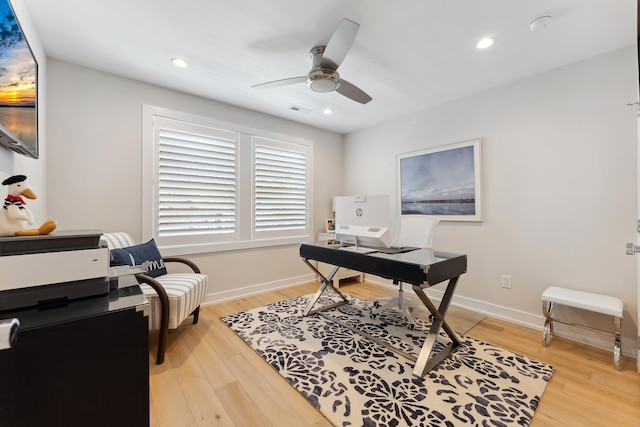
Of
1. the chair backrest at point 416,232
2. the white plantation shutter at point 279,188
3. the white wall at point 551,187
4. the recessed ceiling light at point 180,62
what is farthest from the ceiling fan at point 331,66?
the white wall at point 551,187

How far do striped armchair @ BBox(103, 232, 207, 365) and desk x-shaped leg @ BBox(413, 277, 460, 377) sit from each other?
184cm

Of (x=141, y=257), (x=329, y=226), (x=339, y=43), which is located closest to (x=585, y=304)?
(x=339, y=43)

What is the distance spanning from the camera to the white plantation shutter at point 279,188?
12.1ft

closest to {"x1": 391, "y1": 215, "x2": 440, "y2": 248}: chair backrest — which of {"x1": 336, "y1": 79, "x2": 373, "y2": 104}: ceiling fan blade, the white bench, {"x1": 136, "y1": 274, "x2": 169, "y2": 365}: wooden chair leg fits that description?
the white bench

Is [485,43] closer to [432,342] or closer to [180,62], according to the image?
[432,342]

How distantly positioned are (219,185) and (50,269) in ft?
8.00

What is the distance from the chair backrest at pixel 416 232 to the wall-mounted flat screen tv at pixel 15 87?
118 inches

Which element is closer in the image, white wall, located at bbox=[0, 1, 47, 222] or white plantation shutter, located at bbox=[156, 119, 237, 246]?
white wall, located at bbox=[0, 1, 47, 222]

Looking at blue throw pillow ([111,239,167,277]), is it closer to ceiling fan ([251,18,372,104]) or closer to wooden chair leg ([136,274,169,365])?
wooden chair leg ([136,274,169,365])

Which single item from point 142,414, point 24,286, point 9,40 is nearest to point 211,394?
point 142,414

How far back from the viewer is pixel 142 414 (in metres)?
0.95

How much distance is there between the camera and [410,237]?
9.51 ft

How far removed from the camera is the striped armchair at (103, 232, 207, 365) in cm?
202

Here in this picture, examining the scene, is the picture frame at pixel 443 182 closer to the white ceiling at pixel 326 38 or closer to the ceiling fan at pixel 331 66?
the white ceiling at pixel 326 38
